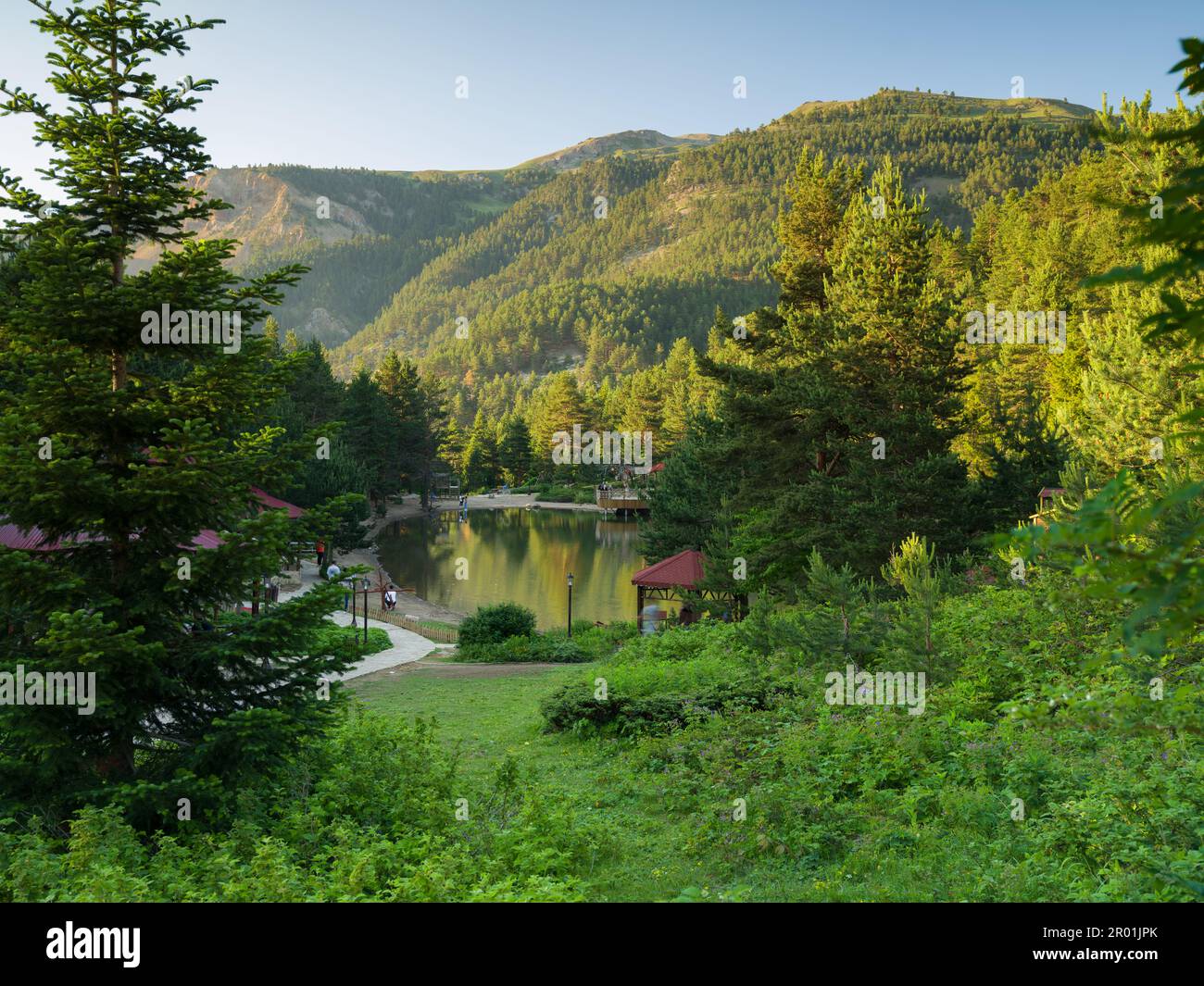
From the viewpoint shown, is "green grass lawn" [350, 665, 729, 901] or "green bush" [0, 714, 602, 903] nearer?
"green bush" [0, 714, 602, 903]

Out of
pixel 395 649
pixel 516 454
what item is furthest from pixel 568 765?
pixel 516 454

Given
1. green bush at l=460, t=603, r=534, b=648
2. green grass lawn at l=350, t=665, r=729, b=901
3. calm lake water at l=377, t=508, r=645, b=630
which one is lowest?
calm lake water at l=377, t=508, r=645, b=630

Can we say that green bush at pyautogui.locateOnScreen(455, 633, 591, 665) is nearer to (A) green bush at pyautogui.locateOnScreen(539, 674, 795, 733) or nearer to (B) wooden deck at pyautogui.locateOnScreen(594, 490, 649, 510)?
(A) green bush at pyautogui.locateOnScreen(539, 674, 795, 733)

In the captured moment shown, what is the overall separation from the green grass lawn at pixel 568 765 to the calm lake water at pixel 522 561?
15.8 m

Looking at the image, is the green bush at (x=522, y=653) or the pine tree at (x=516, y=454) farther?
the pine tree at (x=516, y=454)

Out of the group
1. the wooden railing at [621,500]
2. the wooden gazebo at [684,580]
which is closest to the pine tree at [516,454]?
the wooden railing at [621,500]

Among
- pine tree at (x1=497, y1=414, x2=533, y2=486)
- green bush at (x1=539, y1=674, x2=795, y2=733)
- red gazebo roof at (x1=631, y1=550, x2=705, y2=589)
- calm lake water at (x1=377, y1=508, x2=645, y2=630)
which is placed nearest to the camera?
green bush at (x1=539, y1=674, x2=795, y2=733)

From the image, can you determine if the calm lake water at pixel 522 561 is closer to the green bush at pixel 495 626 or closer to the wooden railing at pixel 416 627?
the wooden railing at pixel 416 627

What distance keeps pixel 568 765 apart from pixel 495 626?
54.6 feet

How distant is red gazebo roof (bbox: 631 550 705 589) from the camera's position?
27984 mm

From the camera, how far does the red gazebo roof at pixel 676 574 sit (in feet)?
91.8

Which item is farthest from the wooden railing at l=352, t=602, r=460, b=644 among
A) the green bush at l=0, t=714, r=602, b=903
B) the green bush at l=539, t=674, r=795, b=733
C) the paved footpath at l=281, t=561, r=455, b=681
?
the green bush at l=0, t=714, r=602, b=903

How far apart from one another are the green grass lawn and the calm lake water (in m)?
15.8
